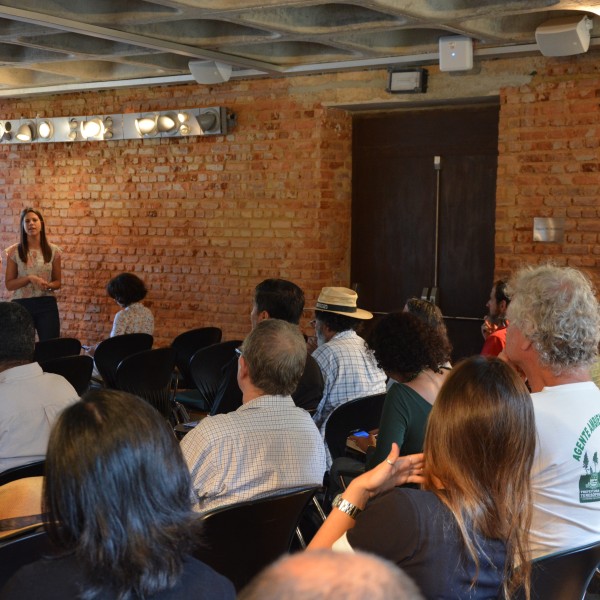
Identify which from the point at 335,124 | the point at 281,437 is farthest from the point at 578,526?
the point at 335,124

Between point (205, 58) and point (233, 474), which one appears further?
point (205, 58)

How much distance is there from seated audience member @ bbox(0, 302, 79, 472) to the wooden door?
466cm

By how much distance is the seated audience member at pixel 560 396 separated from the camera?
7.74 ft

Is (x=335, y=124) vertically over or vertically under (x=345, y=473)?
over

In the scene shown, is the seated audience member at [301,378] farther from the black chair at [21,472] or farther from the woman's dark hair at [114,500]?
the woman's dark hair at [114,500]

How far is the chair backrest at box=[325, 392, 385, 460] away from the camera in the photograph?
12.9 feet

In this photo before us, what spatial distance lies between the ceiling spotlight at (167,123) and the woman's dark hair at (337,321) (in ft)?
13.5

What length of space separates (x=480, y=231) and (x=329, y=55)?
6.22 ft

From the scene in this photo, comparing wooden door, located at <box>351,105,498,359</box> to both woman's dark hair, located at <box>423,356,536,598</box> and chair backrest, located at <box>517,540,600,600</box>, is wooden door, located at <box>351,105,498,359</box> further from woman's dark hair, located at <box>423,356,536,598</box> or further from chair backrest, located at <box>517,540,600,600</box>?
woman's dark hair, located at <box>423,356,536,598</box>

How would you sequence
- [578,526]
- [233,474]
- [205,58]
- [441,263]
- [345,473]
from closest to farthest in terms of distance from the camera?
[578,526]
[233,474]
[345,473]
[205,58]
[441,263]

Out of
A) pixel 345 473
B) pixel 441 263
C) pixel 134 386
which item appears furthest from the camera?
pixel 441 263

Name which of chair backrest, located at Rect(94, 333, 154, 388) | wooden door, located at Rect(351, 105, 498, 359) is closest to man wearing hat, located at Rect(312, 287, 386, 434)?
chair backrest, located at Rect(94, 333, 154, 388)

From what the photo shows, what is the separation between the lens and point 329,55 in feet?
23.9

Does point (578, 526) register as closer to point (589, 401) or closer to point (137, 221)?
point (589, 401)
